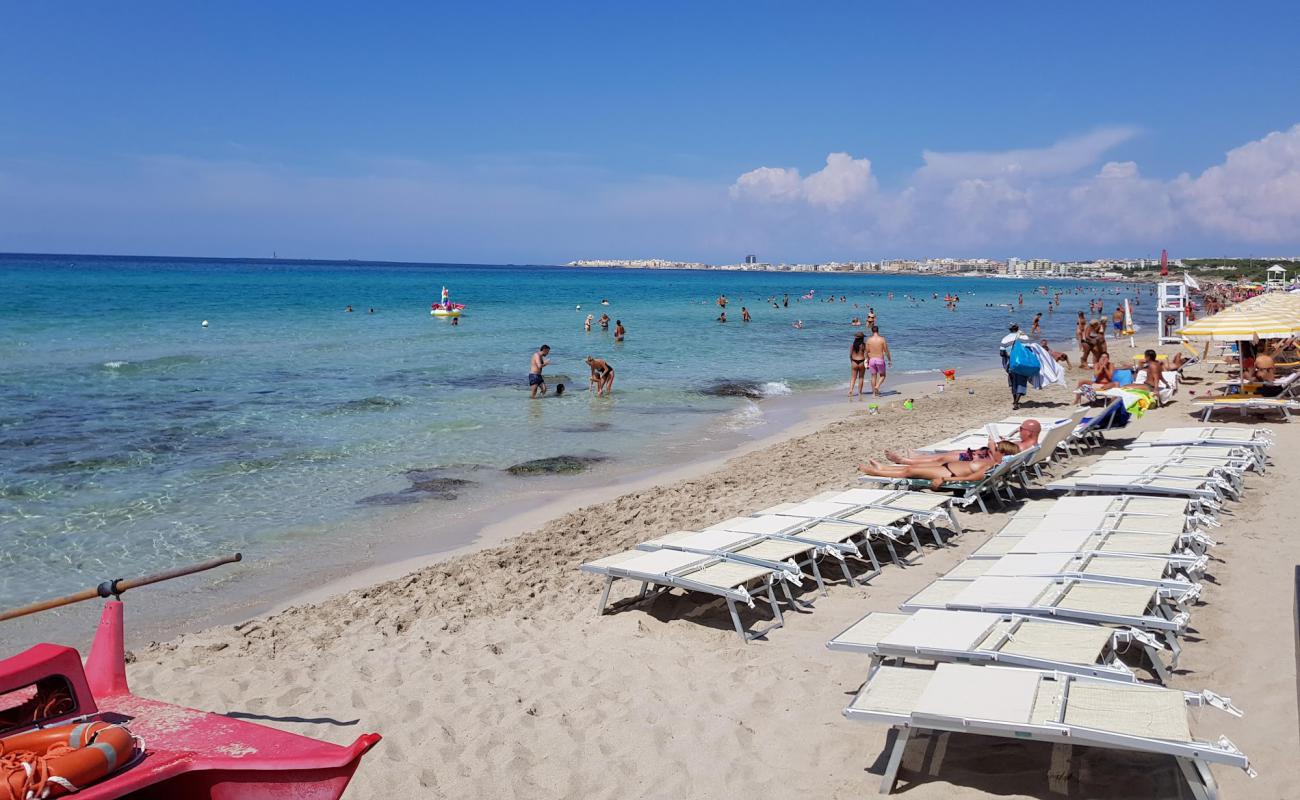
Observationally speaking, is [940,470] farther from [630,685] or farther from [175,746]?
[175,746]

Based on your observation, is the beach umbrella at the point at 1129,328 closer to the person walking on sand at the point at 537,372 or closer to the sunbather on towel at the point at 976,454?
the person walking on sand at the point at 537,372

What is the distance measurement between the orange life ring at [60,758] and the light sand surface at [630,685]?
1271 mm

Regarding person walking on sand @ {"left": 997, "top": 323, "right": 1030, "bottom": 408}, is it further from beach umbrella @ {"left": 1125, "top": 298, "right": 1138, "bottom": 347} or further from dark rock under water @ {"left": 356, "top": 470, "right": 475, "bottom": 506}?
beach umbrella @ {"left": 1125, "top": 298, "right": 1138, "bottom": 347}

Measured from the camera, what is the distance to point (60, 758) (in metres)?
2.99

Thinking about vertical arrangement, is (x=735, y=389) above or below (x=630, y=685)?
above

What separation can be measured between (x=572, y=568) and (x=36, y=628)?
4.13m

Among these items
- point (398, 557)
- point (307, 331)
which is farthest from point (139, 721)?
point (307, 331)

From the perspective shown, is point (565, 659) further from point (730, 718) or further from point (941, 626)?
point (941, 626)

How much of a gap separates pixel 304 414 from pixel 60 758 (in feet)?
45.2

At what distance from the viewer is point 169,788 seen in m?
3.22

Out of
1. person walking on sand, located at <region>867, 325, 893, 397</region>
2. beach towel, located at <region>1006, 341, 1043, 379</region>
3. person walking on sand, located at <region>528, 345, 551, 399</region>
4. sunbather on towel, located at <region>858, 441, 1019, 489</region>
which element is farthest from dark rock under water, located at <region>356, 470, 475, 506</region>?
person walking on sand, located at <region>867, 325, 893, 397</region>

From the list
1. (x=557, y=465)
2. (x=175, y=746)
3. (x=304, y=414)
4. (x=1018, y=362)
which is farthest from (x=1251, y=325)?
(x=304, y=414)

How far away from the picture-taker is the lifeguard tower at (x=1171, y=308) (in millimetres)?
27125

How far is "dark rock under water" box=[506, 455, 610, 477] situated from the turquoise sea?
0.44ft
